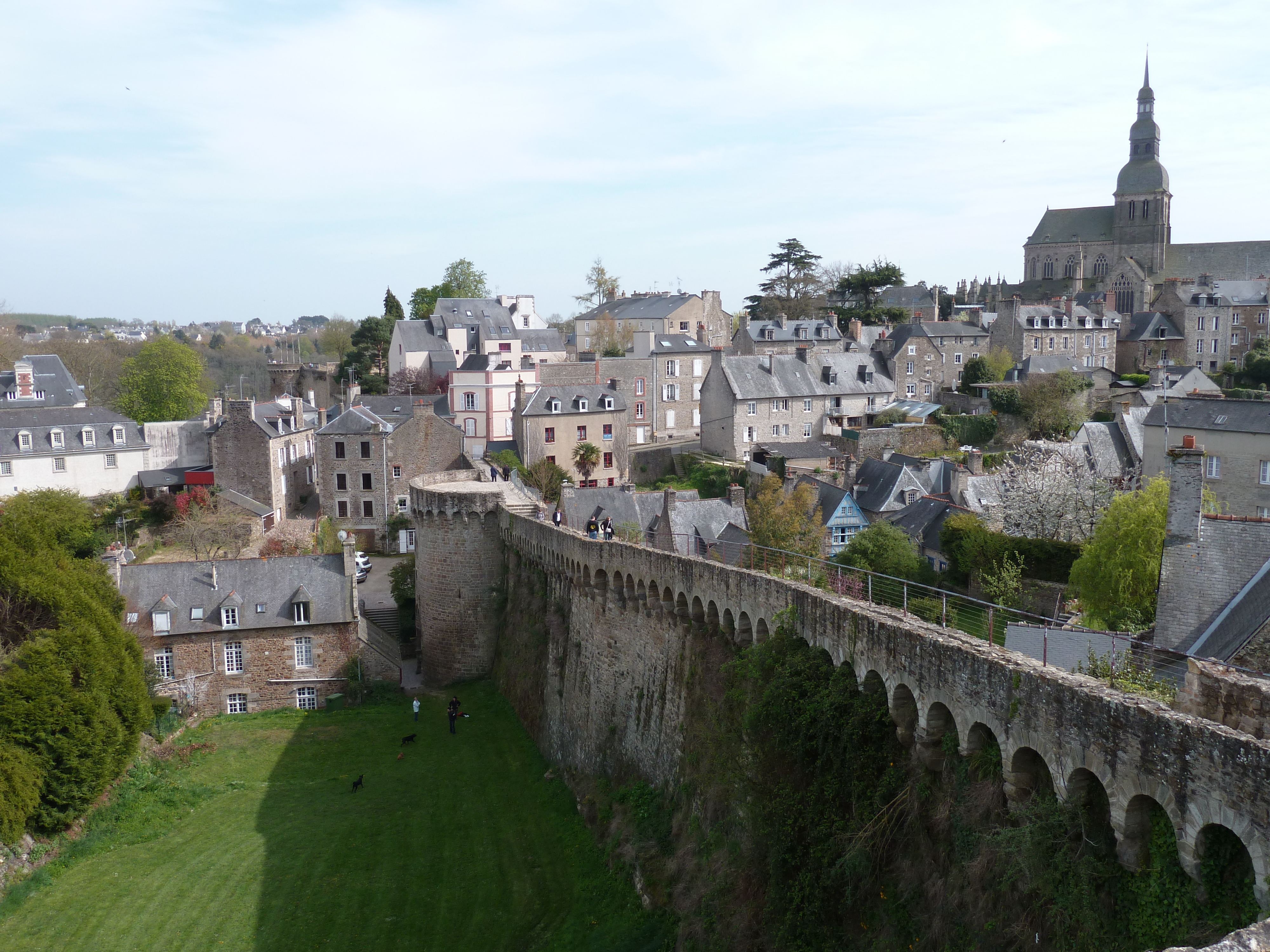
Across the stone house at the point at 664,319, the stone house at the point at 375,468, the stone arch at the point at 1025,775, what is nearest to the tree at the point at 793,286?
the stone house at the point at 664,319

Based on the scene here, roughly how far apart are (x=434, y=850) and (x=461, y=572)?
376 inches

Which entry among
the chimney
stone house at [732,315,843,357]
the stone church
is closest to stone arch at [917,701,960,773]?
the chimney

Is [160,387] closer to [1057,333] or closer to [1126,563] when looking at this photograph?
[1126,563]

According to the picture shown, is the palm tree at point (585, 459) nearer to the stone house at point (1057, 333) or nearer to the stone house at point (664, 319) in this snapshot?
the stone house at point (664, 319)

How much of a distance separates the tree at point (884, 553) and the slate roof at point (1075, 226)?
68115 millimetres

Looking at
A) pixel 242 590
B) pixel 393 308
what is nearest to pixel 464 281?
pixel 393 308

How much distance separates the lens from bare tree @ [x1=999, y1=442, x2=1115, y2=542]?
2947cm

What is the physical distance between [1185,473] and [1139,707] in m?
10.5

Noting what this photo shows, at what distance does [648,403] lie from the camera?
56.7m

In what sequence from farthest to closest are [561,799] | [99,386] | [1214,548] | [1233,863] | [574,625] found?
1. [99,386]
2. [574,625]
3. [561,799]
4. [1214,548]
5. [1233,863]

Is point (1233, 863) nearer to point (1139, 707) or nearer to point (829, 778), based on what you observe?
point (1139, 707)

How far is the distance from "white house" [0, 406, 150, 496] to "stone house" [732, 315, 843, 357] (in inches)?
1309

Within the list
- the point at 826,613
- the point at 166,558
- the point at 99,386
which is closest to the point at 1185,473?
the point at 826,613

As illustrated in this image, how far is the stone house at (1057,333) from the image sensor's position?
64.2 m
